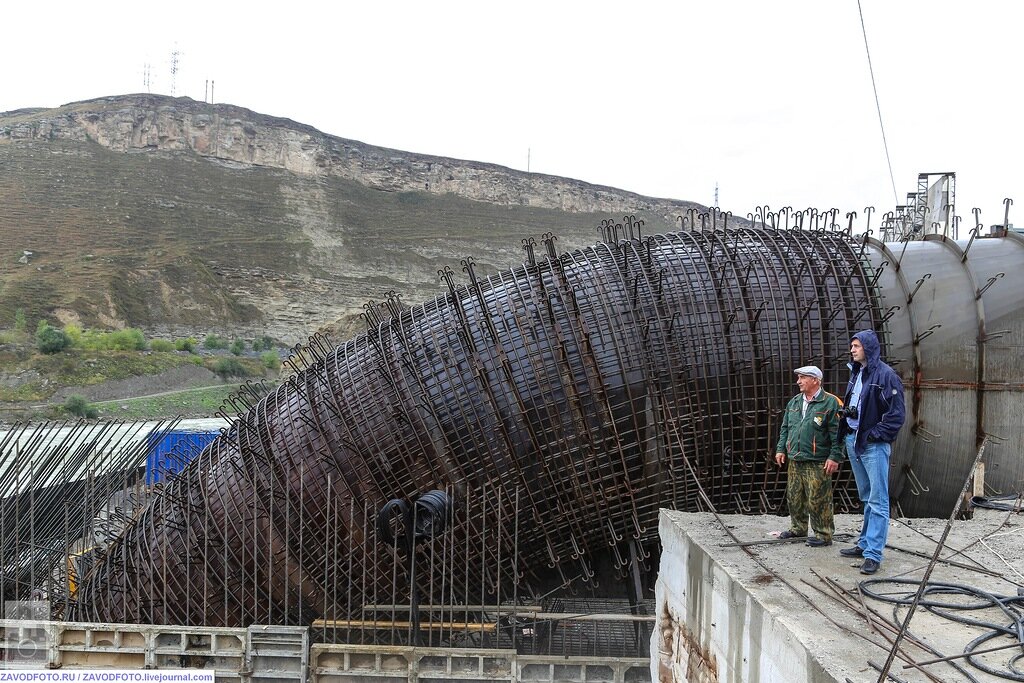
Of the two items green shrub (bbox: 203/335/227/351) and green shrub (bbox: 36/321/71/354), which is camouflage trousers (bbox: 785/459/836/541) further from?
green shrub (bbox: 203/335/227/351)

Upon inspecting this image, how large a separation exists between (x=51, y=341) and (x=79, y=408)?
1030 cm

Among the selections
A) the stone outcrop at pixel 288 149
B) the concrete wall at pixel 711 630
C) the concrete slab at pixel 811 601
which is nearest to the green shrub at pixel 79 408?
the concrete wall at pixel 711 630

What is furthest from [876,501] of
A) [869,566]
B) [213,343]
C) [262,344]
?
[262,344]

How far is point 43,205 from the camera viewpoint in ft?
207

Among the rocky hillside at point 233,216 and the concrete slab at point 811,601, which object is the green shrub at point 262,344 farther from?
the concrete slab at point 811,601

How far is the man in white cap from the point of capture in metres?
4.49

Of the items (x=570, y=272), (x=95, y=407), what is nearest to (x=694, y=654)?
(x=570, y=272)

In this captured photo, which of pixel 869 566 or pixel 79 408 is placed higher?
pixel 79 408

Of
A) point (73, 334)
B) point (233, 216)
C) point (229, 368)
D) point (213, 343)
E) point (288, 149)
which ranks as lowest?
point (229, 368)

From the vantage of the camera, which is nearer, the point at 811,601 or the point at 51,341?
the point at 811,601

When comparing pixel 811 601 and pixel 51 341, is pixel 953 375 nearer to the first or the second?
pixel 811 601

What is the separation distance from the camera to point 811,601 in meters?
3.70

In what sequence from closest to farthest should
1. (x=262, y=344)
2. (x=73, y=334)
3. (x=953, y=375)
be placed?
(x=953, y=375) < (x=73, y=334) < (x=262, y=344)

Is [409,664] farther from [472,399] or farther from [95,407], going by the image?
[95,407]
